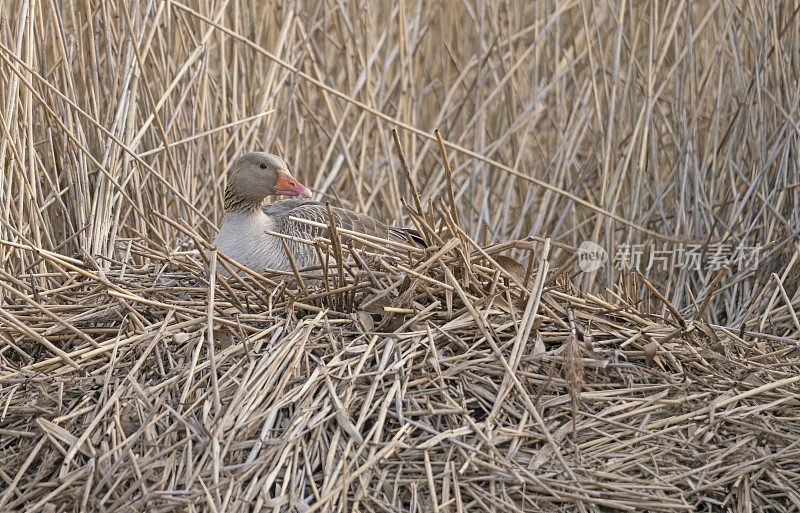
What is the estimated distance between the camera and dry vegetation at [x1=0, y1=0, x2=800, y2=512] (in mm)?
2223

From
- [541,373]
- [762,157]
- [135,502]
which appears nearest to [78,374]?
[135,502]

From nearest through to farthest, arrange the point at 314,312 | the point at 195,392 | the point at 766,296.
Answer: the point at 195,392
the point at 314,312
the point at 766,296

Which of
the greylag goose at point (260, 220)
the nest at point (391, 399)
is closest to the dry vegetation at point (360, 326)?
the nest at point (391, 399)

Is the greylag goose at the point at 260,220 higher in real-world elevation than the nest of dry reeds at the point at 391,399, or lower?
lower

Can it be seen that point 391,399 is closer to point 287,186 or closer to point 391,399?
point 391,399

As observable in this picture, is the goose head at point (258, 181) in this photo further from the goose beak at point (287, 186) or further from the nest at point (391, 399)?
the nest at point (391, 399)

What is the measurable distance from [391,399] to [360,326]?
13.8 inches

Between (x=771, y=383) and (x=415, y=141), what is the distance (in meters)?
2.83

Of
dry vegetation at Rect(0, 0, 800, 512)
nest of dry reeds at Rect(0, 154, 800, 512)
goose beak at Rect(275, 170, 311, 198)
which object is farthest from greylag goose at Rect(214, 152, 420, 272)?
nest of dry reeds at Rect(0, 154, 800, 512)

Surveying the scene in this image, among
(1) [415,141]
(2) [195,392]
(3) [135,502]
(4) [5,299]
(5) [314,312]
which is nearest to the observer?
(3) [135,502]

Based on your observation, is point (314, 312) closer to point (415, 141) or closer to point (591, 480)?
point (591, 480)

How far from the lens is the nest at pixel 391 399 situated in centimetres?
219

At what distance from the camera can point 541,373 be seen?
2529 mm

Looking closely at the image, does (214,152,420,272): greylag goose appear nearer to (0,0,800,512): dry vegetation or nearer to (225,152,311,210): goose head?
(225,152,311,210): goose head
